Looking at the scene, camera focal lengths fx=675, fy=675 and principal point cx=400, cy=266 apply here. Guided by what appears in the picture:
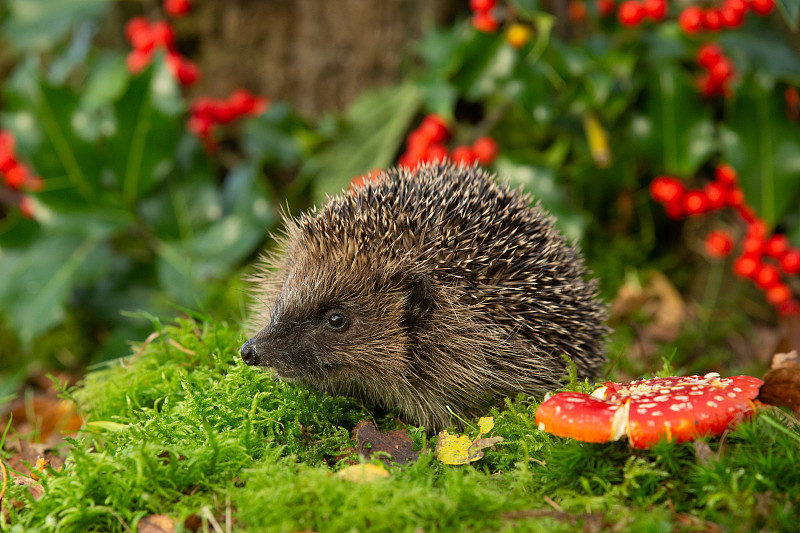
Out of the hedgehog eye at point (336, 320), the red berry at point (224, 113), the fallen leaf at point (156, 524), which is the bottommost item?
the fallen leaf at point (156, 524)

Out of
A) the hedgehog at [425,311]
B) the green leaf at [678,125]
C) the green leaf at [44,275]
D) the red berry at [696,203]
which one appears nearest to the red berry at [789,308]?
the red berry at [696,203]

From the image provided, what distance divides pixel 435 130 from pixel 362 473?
460 centimetres

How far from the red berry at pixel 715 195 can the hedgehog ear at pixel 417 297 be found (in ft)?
13.0

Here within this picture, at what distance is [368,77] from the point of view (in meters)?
7.98

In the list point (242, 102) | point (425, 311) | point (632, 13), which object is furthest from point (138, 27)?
point (425, 311)

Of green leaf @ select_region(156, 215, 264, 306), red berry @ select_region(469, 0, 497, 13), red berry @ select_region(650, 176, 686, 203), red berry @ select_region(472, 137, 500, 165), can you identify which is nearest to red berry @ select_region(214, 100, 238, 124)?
green leaf @ select_region(156, 215, 264, 306)

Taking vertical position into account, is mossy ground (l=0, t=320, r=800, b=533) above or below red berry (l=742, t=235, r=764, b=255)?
below

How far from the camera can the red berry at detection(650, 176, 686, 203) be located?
21.8 ft

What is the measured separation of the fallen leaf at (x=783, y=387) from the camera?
9.93 ft

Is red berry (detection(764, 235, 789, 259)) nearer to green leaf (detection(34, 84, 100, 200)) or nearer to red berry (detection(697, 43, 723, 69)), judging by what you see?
red berry (detection(697, 43, 723, 69))

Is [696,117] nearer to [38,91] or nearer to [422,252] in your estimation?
[422,252]

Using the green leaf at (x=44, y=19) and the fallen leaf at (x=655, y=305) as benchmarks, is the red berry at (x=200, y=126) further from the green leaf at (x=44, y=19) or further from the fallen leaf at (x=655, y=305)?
the fallen leaf at (x=655, y=305)

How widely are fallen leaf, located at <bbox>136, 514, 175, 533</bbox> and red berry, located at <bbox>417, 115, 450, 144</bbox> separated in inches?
188

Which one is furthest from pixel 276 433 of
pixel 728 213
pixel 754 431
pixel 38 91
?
pixel 728 213
